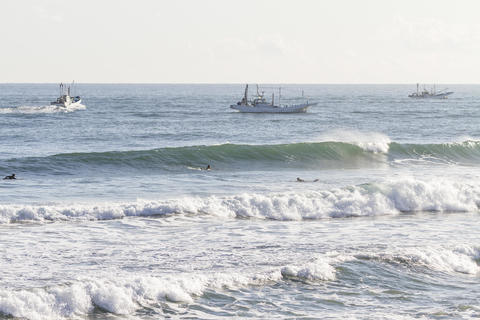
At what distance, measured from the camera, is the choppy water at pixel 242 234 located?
1462 cm

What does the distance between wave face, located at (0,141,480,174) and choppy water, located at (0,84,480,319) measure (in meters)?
0.14

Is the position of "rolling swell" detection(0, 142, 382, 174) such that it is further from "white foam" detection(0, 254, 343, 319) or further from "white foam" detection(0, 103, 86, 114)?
"white foam" detection(0, 103, 86, 114)

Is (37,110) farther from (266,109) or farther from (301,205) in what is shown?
(301,205)

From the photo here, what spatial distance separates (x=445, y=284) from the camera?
1628cm

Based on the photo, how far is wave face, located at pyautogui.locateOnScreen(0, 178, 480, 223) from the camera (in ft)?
76.2

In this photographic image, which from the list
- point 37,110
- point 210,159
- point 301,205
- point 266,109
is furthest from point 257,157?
point 37,110

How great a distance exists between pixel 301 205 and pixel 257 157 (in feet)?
54.6

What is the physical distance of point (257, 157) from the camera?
4206 cm

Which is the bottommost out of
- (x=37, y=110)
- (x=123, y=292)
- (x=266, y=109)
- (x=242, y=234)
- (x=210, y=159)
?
(x=242, y=234)

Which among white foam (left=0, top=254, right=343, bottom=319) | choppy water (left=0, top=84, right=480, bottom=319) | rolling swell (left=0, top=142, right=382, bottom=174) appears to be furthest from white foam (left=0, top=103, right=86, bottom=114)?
white foam (left=0, top=254, right=343, bottom=319)

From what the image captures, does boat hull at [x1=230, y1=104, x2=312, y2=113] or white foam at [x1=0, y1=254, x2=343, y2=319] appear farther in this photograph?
boat hull at [x1=230, y1=104, x2=312, y2=113]

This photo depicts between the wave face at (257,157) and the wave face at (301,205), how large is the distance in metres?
11.9

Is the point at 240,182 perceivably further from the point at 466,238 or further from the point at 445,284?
the point at 445,284

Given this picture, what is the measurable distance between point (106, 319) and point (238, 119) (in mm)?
72651
